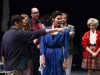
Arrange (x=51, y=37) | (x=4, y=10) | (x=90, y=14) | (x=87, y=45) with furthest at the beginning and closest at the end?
1. (x=90, y=14)
2. (x=4, y=10)
3. (x=87, y=45)
4. (x=51, y=37)

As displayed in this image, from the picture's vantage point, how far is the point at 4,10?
11312 mm

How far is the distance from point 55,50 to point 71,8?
7463 mm

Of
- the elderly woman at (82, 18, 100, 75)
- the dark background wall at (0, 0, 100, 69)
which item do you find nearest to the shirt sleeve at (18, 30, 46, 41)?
the elderly woman at (82, 18, 100, 75)

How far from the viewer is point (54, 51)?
6.08 m

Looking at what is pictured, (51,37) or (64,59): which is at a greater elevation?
(51,37)

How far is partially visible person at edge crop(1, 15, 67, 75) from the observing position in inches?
207

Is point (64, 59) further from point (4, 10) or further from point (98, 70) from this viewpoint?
point (4, 10)

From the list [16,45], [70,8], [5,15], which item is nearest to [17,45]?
[16,45]

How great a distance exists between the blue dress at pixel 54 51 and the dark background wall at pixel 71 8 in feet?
23.4

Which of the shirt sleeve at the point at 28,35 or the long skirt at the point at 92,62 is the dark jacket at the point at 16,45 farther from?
the long skirt at the point at 92,62

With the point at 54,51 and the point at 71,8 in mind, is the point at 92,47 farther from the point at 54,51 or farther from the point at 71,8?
the point at 71,8

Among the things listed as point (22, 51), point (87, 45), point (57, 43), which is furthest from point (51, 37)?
point (87, 45)

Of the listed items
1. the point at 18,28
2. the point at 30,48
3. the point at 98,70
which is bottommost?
the point at 98,70

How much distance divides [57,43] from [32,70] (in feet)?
5.33
